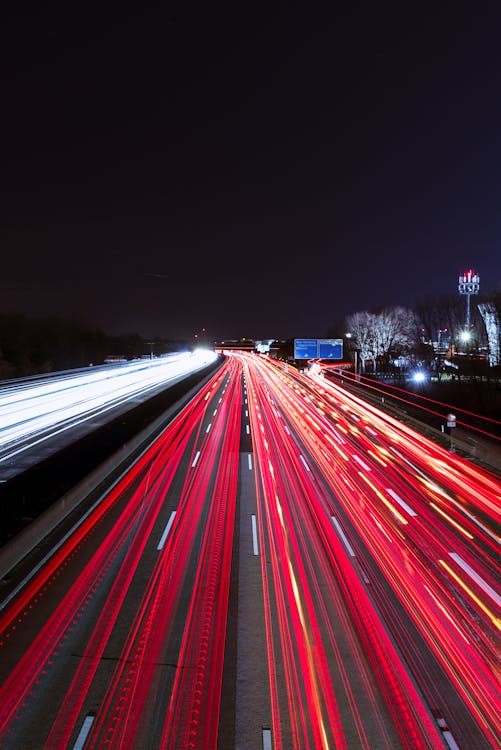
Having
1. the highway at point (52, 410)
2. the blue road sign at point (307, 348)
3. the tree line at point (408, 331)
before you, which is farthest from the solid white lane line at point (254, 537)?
the tree line at point (408, 331)

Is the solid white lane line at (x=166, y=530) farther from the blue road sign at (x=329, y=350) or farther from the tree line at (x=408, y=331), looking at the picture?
the tree line at (x=408, y=331)

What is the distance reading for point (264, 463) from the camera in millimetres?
16141

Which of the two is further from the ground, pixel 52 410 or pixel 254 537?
pixel 52 410

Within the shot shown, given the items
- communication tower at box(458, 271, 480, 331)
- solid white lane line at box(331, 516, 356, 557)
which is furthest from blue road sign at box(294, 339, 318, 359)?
communication tower at box(458, 271, 480, 331)

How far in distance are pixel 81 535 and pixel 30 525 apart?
1114 mm

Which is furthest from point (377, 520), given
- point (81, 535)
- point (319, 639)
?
point (81, 535)

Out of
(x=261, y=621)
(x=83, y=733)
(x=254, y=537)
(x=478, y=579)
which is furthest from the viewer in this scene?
(x=254, y=537)

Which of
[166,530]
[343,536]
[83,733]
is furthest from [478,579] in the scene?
[83,733]

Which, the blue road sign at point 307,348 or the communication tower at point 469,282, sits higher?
the communication tower at point 469,282

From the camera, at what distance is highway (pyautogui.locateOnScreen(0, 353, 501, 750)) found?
5.08 metres

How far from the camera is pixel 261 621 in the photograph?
6.95m

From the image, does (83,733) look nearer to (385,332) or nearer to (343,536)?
(343,536)

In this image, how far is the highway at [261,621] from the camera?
508cm

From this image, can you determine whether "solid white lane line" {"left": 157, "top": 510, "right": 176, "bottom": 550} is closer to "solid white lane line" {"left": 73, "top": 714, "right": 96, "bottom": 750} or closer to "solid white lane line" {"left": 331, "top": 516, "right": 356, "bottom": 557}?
"solid white lane line" {"left": 331, "top": 516, "right": 356, "bottom": 557}
